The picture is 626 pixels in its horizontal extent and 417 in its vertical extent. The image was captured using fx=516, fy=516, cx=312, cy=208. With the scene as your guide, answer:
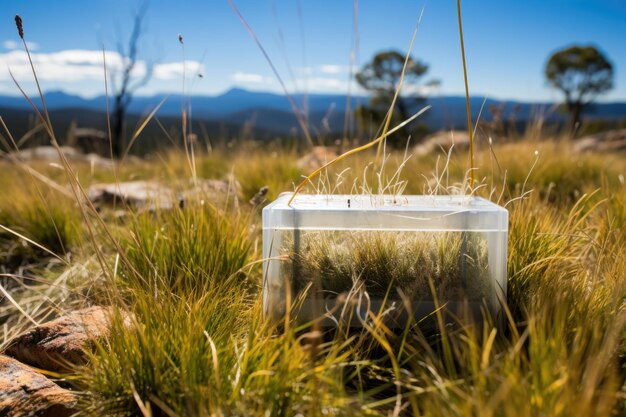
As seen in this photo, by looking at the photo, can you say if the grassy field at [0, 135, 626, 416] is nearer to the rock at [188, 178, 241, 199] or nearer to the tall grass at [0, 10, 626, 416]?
the tall grass at [0, 10, 626, 416]

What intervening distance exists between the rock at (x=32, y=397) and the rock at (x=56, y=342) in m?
0.12

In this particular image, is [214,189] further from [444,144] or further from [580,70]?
[580,70]

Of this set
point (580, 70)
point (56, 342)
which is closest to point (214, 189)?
point (56, 342)

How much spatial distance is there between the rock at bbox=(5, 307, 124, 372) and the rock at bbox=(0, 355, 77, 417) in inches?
4.7

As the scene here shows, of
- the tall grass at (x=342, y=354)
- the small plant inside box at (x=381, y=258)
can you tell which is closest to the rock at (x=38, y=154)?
the tall grass at (x=342, y=354)

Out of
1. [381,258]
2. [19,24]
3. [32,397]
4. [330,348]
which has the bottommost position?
[32,397]

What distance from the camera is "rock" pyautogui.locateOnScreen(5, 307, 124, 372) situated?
4.87 ft

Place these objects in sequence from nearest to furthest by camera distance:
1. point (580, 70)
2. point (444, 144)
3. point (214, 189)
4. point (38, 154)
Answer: point (214, 189)
point (38, 154)
point (444, 144)
point (580, 70)

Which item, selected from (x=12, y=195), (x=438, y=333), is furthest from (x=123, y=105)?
(x=438, y=333)

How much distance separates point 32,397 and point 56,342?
10.0 inches

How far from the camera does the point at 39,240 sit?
A: 9.04 feet

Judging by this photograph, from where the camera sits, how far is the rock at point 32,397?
1255mm

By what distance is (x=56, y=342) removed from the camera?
1515 millimetres

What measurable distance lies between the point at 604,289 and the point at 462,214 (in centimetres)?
51
